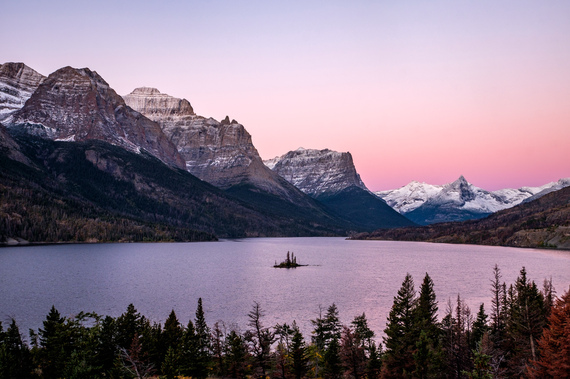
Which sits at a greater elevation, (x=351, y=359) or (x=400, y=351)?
(x=400, y=351)

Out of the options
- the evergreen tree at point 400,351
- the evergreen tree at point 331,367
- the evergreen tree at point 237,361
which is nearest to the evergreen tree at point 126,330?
the evergreen tree at point 237,361

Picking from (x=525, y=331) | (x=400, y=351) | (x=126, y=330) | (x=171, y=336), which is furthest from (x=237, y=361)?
(x=525, y=331)

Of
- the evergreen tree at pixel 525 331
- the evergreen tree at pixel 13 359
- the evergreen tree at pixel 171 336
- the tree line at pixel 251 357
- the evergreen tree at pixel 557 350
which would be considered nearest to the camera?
the evergreen tree at pixel 557 350

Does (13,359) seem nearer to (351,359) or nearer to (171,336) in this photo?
(171,336)

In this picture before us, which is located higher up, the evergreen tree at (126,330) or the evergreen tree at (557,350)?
the evergreen tree at (557,350)

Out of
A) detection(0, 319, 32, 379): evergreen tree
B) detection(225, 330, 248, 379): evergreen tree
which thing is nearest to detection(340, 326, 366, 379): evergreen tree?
detection(225, 330, 248, 379): evergreen tree

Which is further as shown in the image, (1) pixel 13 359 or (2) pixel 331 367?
(2) pixel 331 367

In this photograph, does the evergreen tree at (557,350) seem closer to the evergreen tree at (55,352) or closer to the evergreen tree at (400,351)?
the evergreen tree at (400,351)

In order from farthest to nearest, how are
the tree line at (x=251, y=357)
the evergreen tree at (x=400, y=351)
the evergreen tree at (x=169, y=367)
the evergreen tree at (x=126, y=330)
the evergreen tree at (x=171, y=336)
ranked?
1. the evergreen tree at (x=126, y=330)
2. the evergreen tree at (x=171, y=336)
3. the evergreen tree at (x=400, y=351)
4. the tree line at (x=251, y=357)
5. the evergreen tree at (x=169, y=367)

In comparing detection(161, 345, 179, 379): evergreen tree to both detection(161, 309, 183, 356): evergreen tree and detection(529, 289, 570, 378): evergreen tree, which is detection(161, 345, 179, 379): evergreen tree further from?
detection(529, 289, 570, 378): evergreen tree

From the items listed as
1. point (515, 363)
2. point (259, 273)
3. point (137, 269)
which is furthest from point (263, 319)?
point (137, 269)

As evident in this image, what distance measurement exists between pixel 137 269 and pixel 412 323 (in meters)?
138

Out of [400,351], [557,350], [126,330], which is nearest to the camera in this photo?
[557,350]

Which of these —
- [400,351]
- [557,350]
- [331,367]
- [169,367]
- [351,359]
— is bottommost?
[331,367]
